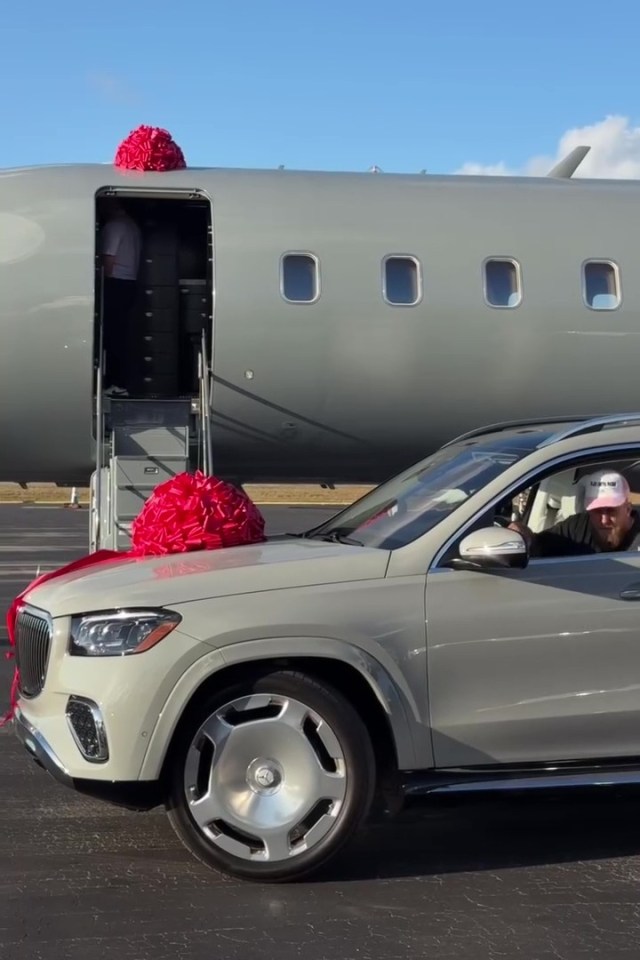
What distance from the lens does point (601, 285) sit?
38.6ft

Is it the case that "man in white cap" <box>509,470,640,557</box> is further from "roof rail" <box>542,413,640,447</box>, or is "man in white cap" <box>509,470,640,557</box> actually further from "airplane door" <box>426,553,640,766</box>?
"airplane door" <box>426,553,640,766</box>

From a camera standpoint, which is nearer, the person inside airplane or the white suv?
the white suv

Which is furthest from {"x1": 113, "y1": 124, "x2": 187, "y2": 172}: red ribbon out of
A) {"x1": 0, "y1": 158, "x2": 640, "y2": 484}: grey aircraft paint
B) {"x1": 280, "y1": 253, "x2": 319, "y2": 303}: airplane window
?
{"x1": 280, "y1": 253, "x2": 319, "y2": 303}: airplane window

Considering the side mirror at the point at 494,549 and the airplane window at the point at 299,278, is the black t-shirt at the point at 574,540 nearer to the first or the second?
the side mirror at the point at 494,549

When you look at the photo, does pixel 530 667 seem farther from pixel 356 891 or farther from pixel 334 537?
pixel 334 537

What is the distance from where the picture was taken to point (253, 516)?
19.3ft

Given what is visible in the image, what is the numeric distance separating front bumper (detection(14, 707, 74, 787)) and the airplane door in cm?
142

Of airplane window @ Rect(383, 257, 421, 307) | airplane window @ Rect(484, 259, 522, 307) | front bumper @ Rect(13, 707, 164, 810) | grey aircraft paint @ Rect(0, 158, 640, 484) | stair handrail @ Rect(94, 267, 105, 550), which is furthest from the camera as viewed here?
airplane window @ Rect(484, 259, 522, 307)

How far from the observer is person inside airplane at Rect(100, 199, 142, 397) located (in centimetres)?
1138

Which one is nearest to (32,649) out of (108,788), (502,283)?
(108,788)

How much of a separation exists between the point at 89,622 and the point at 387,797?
1.35 m

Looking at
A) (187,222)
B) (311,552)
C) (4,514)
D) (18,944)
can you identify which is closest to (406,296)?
(187,222)

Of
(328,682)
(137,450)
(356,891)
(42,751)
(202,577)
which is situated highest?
(137,450)

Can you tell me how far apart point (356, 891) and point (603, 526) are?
6.40 feet
